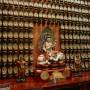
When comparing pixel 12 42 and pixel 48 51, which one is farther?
pixel 48 51

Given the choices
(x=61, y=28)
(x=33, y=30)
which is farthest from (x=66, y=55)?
(x=33, y=30)

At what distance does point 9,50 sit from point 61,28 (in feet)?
4.06

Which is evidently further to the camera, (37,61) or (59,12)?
(59,12)

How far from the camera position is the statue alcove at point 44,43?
3.53 meters

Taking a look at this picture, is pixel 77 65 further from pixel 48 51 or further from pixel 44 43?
pixel 44 43

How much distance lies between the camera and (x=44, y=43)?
3.76m

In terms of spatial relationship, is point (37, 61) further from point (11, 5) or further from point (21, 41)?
point (11, 5)

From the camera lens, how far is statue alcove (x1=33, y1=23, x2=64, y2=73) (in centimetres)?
353

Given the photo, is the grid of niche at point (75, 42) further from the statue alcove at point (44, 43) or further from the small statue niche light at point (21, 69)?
the small statue niche light at point (21, 69)

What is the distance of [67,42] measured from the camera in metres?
4.10

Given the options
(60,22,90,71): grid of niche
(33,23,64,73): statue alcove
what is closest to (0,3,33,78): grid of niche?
(33,23,64,73): statue alcove

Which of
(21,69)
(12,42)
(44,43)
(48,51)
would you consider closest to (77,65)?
(48,51)

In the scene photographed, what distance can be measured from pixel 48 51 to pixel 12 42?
71cm

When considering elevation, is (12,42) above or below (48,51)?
above
